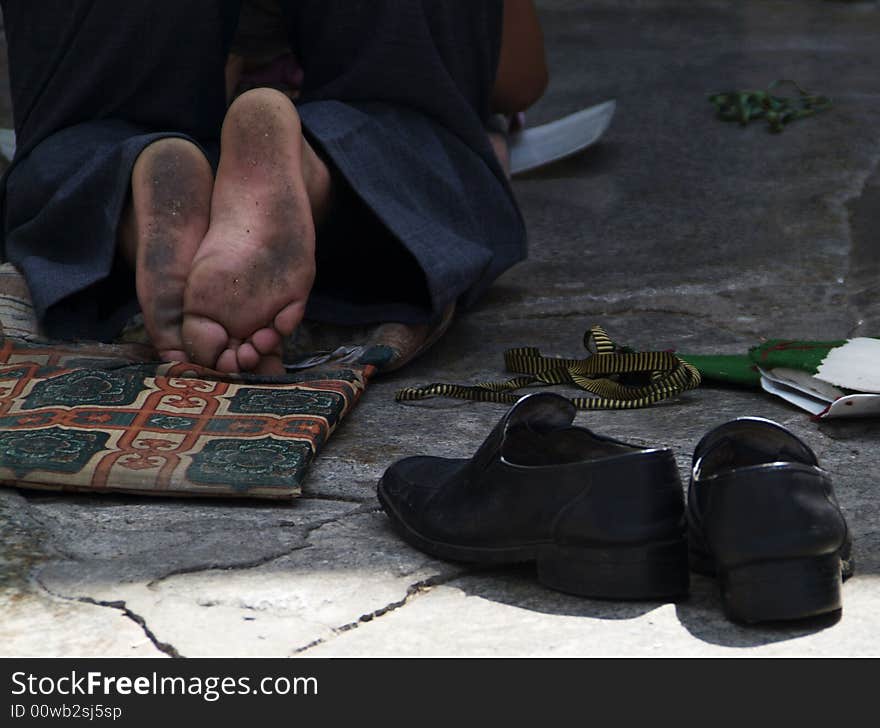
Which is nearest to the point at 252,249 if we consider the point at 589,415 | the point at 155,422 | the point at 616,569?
the point at 155,422

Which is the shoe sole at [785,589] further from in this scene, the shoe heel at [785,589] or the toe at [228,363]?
the toe at [228,363]

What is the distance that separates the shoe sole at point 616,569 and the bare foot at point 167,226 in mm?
760

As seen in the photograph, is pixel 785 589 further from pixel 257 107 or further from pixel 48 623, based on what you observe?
pixel 257 107

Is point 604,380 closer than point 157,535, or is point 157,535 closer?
point 157,535

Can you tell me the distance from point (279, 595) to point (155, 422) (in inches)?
18.4

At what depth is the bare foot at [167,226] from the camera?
1.62 meters

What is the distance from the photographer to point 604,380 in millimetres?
1705

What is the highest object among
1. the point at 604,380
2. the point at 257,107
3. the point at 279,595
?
the point at 257,107

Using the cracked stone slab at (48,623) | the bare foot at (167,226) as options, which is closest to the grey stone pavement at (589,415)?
the cracked stone slab at (48,623)

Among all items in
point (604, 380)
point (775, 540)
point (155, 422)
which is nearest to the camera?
point (775, 540)

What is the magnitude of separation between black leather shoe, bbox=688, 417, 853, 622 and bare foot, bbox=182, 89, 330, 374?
75 centimetres

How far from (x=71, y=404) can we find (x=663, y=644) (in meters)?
0.81

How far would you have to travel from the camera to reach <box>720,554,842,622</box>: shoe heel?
0.94 metres

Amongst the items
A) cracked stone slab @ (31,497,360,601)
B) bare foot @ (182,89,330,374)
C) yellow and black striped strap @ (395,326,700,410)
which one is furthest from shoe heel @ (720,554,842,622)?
bare foot @ (182,89,330,374)
